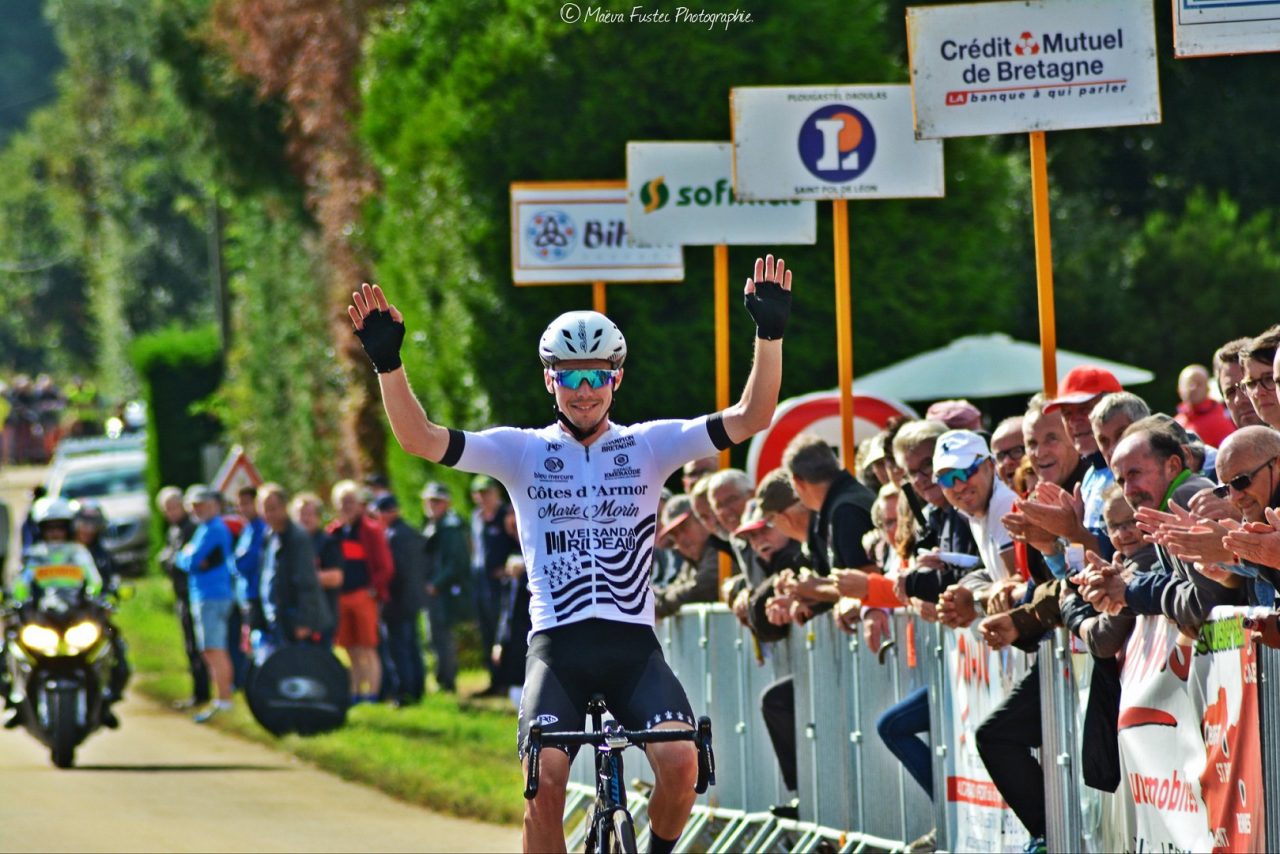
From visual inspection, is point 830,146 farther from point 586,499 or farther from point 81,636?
point 81,636

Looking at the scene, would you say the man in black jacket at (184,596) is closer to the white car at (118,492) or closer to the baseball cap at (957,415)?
the baseball cap at (957,415)

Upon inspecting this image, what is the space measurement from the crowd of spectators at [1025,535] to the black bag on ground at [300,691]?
604 centimetres

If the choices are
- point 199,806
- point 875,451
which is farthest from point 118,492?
point 875,451

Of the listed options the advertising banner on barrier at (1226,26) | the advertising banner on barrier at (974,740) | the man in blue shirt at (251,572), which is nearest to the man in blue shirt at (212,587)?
the man in blue shirt at (251,572)

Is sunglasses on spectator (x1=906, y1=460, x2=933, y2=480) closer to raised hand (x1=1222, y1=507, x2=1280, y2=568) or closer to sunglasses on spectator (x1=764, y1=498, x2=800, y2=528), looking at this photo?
sunglasses on spectator (x1=764, y1=498, x2=800, y2=528)

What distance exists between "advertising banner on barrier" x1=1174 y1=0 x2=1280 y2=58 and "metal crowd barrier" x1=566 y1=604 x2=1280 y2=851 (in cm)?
210

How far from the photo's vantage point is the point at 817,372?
21719mm

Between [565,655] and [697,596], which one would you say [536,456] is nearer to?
[565,655]

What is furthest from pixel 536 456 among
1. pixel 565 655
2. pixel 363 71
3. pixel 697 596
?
pixel 363 71

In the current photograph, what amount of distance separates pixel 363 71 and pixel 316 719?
975cm

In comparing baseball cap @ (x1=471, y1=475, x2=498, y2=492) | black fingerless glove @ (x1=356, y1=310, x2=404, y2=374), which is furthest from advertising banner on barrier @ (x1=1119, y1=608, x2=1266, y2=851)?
baseball cap @ (x1=471, y1=475, x2=498, y2=492)

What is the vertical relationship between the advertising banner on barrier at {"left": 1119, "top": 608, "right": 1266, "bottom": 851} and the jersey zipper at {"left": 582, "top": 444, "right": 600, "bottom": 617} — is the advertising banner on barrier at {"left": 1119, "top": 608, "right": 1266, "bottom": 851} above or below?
below

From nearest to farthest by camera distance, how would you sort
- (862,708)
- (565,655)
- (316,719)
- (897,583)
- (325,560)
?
(565,655) → (897,583) → (862,708) → (316,719) → (325,560)

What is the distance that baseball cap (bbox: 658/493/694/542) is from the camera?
44.0 ft
